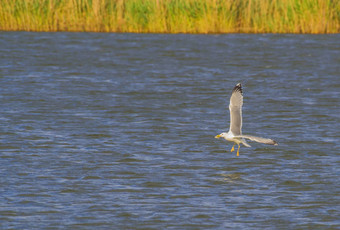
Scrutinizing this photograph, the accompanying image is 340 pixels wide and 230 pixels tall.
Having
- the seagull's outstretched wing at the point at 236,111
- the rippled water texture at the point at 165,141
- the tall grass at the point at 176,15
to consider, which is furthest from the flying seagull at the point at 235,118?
the tall grass at the point at 176,15

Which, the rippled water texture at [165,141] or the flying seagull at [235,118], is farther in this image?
the flying seagull at [235,118]

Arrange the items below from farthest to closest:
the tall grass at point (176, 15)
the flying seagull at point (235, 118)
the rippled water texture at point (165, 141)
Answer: the tall grass at point (176, 15) < the flying seagull at point (235, 118) < the rippled water texture at point (165, 141)

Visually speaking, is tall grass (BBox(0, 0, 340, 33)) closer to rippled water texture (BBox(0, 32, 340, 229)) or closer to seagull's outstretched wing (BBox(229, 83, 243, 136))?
rippled water texture (BBox(0, 32, 340, 229))

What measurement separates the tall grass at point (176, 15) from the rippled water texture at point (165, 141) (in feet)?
5.03

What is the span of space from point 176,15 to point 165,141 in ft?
52.6

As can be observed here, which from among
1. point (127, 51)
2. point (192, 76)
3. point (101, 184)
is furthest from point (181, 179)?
point (127, 51)

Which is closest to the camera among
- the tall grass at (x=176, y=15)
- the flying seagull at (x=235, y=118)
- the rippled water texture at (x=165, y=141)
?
the rippled water texture at (x=165, y=141)

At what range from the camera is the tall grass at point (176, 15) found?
29.3m

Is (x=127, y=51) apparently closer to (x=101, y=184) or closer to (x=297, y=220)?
(x=101, y=184)

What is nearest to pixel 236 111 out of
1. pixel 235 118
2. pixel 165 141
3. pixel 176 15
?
pixel 235 118

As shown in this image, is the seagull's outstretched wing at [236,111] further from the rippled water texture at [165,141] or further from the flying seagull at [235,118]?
the rippled water texture at [165,141]

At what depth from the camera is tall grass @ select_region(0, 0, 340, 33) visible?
29.3m

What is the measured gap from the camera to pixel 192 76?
76.6 ft

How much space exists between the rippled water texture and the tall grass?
1.53 metres
